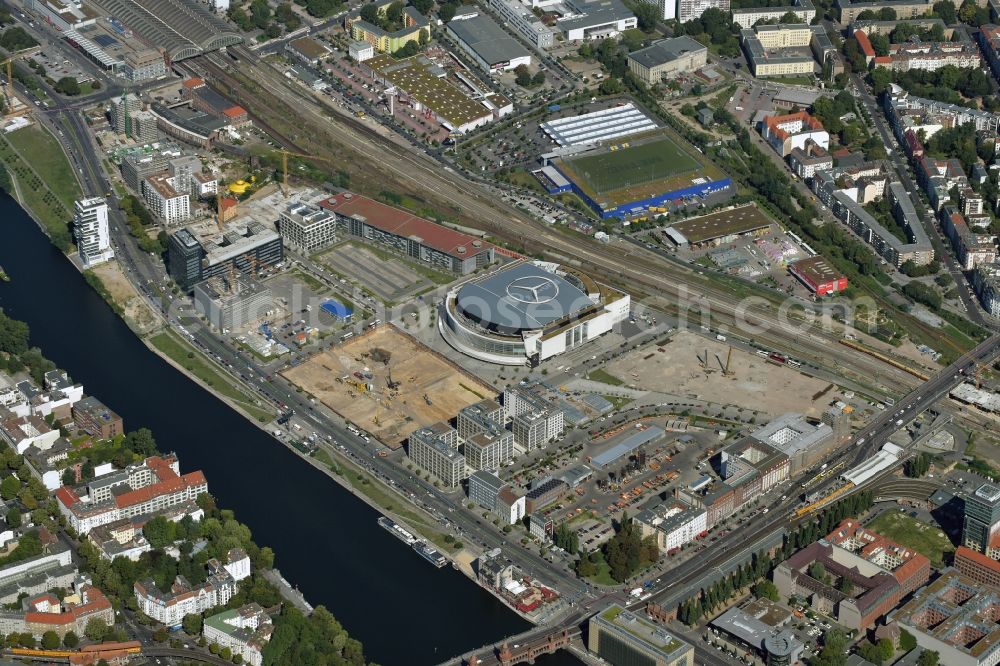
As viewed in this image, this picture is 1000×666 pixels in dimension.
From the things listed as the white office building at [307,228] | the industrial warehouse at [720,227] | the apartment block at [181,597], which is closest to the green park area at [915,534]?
the industrial warehouse at [720,227]

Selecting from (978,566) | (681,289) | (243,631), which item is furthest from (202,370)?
(978,566)

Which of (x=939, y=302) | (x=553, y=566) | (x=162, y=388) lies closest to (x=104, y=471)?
(x=162, y=388)

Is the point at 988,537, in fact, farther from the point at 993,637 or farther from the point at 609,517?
the point at 609,517

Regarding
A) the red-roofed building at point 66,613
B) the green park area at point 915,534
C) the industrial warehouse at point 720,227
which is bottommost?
the red-roofed building at point 66,613

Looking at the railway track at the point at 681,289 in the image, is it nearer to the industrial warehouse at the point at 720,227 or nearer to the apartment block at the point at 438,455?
the industrial warehouse at the point at 720,227

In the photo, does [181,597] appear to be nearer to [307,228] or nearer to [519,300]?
[519,300]

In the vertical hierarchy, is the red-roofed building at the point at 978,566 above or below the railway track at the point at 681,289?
above
